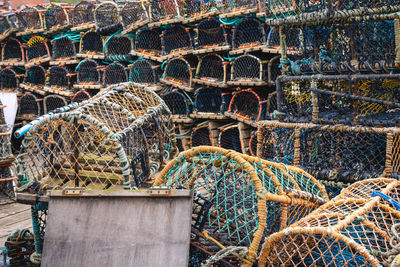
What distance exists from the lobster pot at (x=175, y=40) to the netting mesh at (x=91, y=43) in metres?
1.49

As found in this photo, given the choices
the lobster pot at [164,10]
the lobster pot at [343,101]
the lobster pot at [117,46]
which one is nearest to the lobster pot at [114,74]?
the lobster pot at [117,46]

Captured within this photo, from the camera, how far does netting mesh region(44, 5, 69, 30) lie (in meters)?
7.92

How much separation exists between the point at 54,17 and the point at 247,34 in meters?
3.97

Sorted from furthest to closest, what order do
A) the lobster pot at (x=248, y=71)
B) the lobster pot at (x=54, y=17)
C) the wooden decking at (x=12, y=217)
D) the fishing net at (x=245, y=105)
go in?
the lobster pot at (x=54, y=17), the fishing net at (x=245, y=105), the lobster pot at (x=248, y=71), the wooden decking at (x=12, y=217)

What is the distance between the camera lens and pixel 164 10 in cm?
668

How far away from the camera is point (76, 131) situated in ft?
10.2

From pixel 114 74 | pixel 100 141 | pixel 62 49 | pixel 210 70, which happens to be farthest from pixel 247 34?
pixel 62 49

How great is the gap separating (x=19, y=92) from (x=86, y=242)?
268 inches

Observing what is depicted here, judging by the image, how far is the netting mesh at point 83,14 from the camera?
24.9 ft

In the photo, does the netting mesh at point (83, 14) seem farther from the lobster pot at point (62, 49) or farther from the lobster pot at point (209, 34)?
the lobster pot at point (209, 34)

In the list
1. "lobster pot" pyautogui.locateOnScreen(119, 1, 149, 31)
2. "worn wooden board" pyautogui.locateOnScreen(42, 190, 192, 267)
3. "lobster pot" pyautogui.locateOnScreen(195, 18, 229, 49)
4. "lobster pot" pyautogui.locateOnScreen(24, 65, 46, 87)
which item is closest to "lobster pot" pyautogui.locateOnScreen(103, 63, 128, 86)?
"lobster pot" pyautogui.locateOnScreen(119, 1, 149, 31)

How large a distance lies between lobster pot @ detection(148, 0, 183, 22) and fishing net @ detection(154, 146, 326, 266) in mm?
4065

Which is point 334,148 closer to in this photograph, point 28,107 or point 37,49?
point 28,107

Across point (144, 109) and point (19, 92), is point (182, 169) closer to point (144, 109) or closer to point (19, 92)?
point (144, 109)
